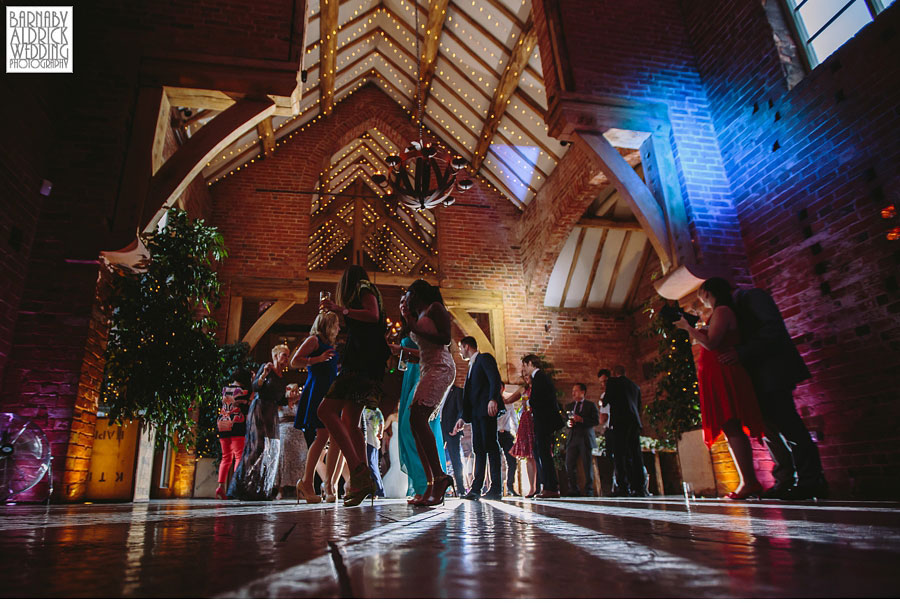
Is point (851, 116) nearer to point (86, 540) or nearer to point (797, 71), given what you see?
point (797, 71)

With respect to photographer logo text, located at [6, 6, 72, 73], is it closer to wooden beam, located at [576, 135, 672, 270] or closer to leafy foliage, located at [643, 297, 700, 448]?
wooden beam, located at [576, 135, 672, 270]

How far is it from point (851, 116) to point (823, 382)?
6.10 ft

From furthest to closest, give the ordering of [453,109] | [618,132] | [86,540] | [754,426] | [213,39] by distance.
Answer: [453,109]
[618,132]
[213,39]
[754,426]
[86,540]

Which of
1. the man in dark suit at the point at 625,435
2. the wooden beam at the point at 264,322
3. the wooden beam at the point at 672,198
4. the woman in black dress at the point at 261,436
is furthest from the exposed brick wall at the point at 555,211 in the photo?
the woman in black dress at the point at 261,436

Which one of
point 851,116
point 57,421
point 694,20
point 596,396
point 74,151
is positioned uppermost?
point 694,20

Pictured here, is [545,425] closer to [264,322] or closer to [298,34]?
[298,34]

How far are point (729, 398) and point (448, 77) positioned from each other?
8.11 m

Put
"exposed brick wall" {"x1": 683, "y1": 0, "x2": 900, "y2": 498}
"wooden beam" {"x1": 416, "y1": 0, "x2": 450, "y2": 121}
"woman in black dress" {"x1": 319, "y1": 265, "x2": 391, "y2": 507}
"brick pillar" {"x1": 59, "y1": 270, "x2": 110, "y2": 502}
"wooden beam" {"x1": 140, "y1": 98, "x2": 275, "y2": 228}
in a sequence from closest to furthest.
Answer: "woman in black dress" {"x1": 319, "y1": 265, "x2": 391, "y2": 507}
"exposed brick wall" {"x1": 683, "y1": 0, "x2": 900, "y2": 498}
"brick pillar" {"x1": 59, "y1": 270, "x2": 110, "y2": 502}
"wooden beam" {"x1": 140, "y1": 98, "x2": 275, "y2": 228}
"wooden beam" {"x1": 416, "y1": 0, "x2": 450, "y2": 121}

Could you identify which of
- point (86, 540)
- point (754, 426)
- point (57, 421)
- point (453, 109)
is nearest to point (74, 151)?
point (57, 421)

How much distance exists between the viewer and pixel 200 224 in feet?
15.7

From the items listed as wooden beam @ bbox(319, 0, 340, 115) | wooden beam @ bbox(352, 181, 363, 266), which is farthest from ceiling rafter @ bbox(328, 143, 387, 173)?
wooden beam @ bbox(319, 0, 340, 115)

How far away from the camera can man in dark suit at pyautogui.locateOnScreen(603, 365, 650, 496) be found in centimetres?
526

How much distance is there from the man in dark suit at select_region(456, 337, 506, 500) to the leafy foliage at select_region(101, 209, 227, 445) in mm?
2255

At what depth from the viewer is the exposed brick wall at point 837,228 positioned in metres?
3.33
